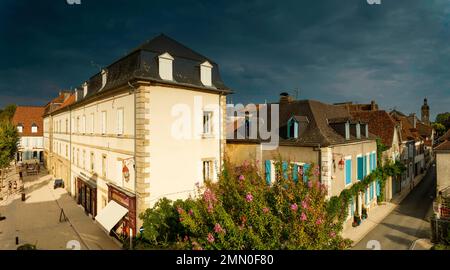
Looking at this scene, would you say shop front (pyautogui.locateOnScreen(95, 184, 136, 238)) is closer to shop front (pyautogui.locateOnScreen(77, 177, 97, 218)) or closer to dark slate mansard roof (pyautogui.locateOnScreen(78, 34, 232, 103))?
shop front (pyautogui.locateOnScreen(77, 177, 97, 218))

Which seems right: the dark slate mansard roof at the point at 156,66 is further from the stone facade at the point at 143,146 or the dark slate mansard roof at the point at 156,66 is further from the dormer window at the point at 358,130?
the dormer window at the point at 358,130

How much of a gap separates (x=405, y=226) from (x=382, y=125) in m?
10.2

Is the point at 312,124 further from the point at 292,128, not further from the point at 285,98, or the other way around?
the point at 285,98

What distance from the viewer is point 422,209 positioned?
838 inches

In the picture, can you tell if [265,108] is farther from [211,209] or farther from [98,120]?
[211,209]

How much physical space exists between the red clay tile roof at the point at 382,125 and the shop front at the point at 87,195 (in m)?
24.0

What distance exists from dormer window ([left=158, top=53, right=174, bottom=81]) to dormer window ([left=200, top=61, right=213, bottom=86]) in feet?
6.93

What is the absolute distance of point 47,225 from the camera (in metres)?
18.0

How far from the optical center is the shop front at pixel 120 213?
13269mm

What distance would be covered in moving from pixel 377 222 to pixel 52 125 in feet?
131

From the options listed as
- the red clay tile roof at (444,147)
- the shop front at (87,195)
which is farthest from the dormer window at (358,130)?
the shop front at (87,195)

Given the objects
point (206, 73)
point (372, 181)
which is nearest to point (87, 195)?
point (206, 73)

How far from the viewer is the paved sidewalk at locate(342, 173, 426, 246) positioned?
1583 cm
